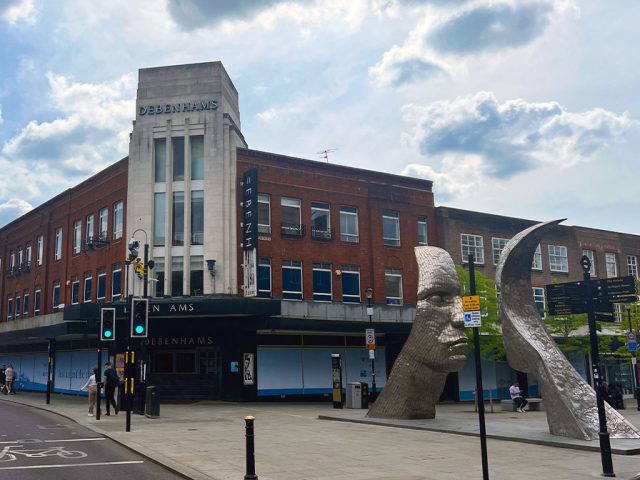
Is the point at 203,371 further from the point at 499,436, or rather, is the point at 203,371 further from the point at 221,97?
the point at 499,436

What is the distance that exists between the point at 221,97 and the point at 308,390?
53.1 ft

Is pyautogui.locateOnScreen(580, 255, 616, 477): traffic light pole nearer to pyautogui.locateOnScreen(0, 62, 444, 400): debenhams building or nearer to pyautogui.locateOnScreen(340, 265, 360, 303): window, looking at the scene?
pyautogui.locateOnScreen(0, 62, 444, 400): debenhams building

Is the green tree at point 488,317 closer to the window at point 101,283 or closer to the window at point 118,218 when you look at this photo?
the window at point 118,218

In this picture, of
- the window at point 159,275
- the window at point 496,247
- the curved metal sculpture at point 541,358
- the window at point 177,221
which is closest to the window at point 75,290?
the window at point 159,275

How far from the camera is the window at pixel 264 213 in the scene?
3550cm

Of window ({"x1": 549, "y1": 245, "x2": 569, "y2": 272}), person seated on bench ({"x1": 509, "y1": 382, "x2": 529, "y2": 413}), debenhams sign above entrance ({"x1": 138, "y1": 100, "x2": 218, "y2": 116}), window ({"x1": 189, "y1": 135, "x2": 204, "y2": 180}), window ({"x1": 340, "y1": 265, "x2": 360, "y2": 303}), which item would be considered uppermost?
debenhams sign above entrance ({"x1": 138, "y1": 100, "x2": 218, "y2": 116})

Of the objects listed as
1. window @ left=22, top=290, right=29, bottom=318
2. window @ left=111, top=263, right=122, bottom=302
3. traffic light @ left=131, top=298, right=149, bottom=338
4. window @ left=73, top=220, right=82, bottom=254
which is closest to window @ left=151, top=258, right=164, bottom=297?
window @ left=111, top=263, right=122, bottom=302

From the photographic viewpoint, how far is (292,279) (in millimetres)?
35875

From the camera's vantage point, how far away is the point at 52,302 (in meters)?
44.0

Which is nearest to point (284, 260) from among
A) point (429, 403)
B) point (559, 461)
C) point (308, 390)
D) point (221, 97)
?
point (308, 390)

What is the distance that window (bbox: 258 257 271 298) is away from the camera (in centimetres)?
3489

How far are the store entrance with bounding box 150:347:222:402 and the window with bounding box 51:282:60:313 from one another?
40.2 ft

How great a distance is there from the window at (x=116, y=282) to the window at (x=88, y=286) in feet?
10.4

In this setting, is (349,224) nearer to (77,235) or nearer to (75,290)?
(77,235)
